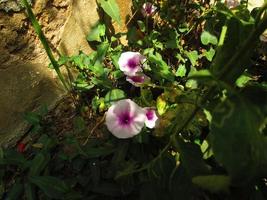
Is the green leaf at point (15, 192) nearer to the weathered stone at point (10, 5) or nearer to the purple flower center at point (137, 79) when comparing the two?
the purple flower center at point (137, 79)

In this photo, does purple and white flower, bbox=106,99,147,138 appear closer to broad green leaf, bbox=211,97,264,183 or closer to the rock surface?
the rock surface

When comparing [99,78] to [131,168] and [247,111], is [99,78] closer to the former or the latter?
[131,168]

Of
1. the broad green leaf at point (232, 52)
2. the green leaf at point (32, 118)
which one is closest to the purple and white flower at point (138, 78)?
the green leaf at point (32, 118)

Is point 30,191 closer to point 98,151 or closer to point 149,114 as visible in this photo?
point 98,151

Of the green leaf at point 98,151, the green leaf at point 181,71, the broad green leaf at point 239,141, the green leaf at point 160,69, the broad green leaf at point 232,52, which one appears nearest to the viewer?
the broad green leaf at point 239,141

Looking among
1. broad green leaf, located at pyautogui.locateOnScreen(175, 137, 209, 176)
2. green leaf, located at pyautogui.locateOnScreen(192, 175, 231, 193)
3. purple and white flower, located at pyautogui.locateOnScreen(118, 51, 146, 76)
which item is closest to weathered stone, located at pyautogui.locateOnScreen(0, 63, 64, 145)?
purple and white flower, located at pyautogui.locateOnScreen(118, 51, 146, 76)

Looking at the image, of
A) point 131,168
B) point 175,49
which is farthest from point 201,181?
point 175,49
